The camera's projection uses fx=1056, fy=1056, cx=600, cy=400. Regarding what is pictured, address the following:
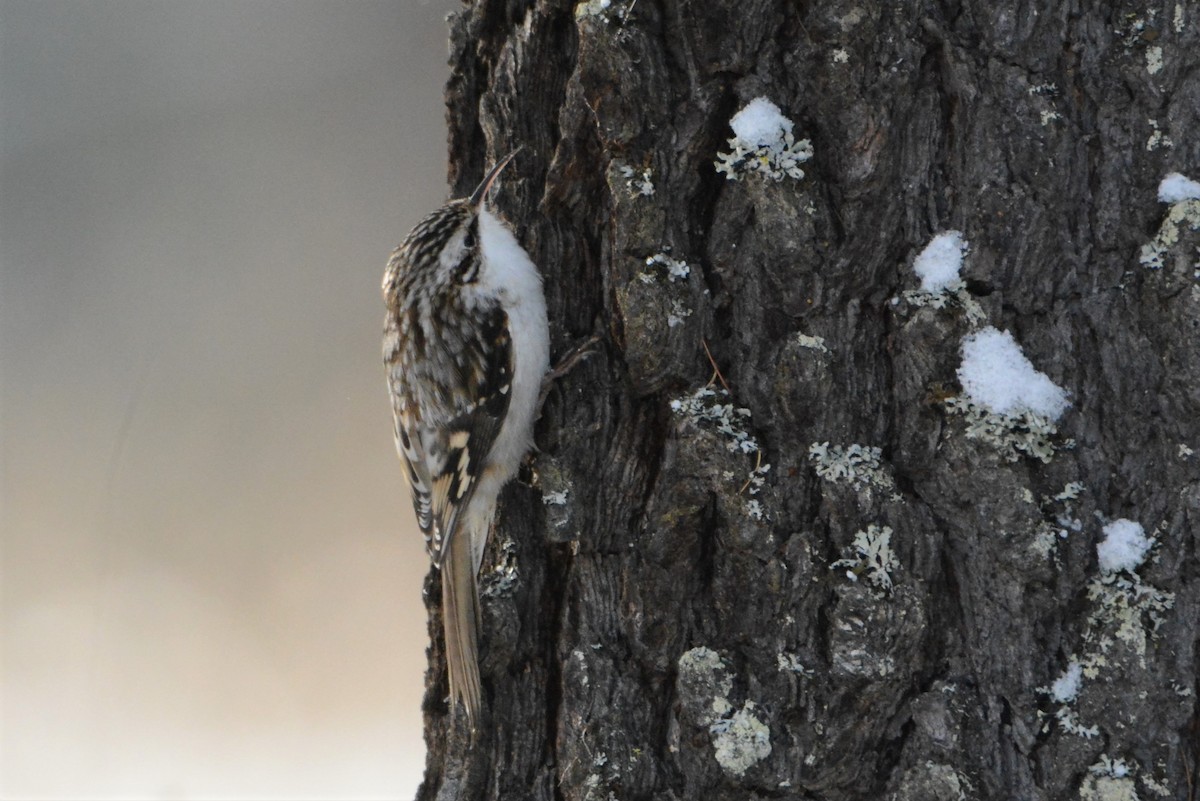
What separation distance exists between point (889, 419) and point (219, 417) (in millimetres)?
2882

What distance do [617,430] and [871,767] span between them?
616mm

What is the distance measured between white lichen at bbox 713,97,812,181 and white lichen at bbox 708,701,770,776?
29.7 inches

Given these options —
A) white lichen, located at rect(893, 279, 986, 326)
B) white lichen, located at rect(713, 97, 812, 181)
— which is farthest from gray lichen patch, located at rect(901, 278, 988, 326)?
white lichen, located at rect(713, 97, 812, 181)

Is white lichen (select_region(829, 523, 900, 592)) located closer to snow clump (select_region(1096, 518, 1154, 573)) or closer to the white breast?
snow clump (select_region(1096, 518, 1154, 573))

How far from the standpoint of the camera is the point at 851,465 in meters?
1.47

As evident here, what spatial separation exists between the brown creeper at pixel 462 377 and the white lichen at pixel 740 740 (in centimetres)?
44

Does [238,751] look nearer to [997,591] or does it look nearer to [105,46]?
[105,46]

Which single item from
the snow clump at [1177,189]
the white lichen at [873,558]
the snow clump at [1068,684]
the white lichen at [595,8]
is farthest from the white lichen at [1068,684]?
the white lichen at [595,8]

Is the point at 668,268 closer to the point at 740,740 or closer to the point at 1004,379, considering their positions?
the point at 1004,379

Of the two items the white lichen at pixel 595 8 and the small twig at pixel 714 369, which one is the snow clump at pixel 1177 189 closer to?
the small twig at pixel 714 369

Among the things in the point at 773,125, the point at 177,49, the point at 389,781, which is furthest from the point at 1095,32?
the point at 177,49

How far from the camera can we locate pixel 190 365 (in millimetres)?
3760

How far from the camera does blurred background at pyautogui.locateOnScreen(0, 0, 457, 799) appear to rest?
3.69m

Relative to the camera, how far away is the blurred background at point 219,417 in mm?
3688
